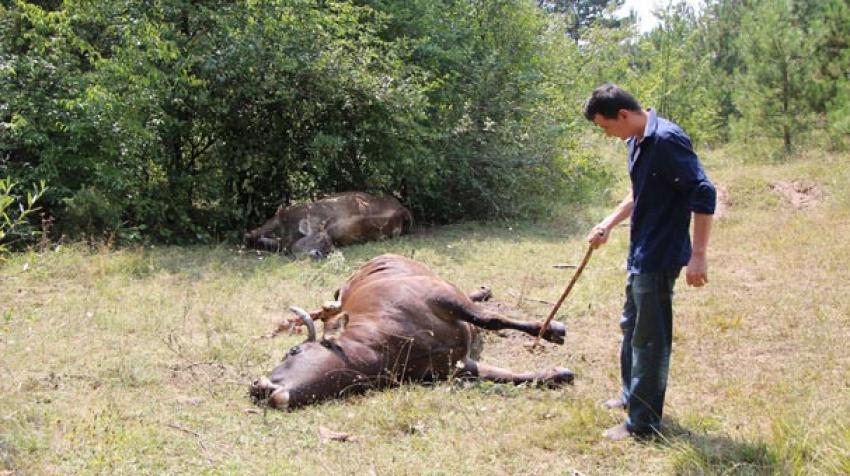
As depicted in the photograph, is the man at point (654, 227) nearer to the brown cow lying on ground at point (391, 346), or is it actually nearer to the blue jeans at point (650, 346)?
the blue jeans at point (650, 346)

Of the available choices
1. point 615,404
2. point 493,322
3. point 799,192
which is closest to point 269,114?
point 493,322

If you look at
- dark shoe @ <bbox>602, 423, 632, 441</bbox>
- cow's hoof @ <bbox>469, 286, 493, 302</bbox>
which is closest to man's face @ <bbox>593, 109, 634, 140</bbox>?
dark shoe @ <bbox>602, 423, 632, 441</bbox>

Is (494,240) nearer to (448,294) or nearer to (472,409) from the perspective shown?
(448,294)

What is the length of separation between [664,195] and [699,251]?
32cm

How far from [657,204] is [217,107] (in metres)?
7.22

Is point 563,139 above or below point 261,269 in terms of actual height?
above

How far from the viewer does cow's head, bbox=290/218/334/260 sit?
346 inches

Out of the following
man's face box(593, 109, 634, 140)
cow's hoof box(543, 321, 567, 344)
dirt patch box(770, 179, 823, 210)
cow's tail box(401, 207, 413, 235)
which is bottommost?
cow's tail box(401, 207, 413, 235)

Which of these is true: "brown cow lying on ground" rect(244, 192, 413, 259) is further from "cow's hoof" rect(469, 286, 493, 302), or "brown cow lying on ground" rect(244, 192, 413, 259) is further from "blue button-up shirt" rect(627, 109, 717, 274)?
"blue button-up shirt" rect(627, 109, 717, 274)

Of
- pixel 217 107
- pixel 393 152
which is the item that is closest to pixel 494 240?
pixel 393 152

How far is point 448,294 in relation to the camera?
16.8 ft

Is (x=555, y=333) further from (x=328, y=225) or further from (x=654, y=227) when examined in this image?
(x=328, y=225)

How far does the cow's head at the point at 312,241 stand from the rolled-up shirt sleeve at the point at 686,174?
5.56 meters

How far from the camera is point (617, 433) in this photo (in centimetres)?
390
